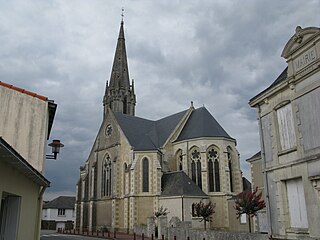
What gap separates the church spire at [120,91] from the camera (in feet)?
167

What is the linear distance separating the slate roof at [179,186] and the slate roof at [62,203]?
2815 cm

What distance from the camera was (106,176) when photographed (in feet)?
121

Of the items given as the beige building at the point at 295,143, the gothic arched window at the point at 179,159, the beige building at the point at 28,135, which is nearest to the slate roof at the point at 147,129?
the gothic arched window at the point at 179,159

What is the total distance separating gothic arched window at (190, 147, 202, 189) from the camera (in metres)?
34.3

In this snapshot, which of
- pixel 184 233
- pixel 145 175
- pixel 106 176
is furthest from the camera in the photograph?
pixel 106 176

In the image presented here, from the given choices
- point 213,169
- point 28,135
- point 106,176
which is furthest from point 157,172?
point 28,135

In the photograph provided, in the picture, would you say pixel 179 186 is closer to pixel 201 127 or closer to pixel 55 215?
pixel 201 127

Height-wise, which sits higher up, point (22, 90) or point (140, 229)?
point (22, 90)

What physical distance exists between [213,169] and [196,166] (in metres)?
1.75

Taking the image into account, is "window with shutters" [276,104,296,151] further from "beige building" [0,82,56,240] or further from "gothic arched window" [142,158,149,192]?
→ "gothic arched window" [142,158,149,192]

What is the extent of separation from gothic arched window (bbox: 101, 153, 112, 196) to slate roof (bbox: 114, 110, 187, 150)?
3.79m

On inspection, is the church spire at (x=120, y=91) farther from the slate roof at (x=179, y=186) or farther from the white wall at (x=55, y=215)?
the slate roof at (x=179, y=186)

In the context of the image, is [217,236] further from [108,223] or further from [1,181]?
[108,223]

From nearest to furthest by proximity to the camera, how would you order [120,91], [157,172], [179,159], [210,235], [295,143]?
[295,143], [210,235], [157,172], [179,159], [120,91]
